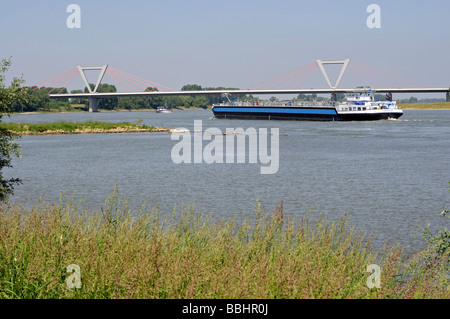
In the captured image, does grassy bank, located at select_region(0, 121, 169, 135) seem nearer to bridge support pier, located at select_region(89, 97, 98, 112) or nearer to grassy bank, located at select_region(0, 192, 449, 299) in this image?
grassy bank, located at select_region(0, 192, 449, 299)

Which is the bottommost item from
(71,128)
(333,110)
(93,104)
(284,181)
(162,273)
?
(284,181)

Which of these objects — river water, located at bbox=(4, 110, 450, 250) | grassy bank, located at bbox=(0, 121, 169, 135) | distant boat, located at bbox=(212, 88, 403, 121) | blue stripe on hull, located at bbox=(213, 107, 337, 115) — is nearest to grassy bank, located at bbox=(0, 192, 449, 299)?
river water, located at bbox=(4, 110, 450, 250)

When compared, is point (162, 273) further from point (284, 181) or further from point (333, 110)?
point (333, 110)

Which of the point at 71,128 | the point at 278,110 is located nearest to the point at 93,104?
the point at 278,110

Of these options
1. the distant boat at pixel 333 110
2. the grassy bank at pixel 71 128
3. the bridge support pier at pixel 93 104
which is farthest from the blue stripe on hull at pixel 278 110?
the bridge support pier at pixel 93 104

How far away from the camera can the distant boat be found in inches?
4215

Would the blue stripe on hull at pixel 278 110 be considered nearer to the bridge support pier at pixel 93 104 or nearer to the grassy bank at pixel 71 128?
the grassy bank at pixel 71 128

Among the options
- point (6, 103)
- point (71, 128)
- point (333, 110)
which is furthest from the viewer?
point (333, 110)

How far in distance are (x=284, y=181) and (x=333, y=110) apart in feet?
263

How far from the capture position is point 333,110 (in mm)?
108938

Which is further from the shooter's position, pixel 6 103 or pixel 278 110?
pixel 278 110

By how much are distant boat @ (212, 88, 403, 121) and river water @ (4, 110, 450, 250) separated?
5096cm

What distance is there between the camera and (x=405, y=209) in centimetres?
2230

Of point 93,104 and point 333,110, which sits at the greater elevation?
point 93,104
